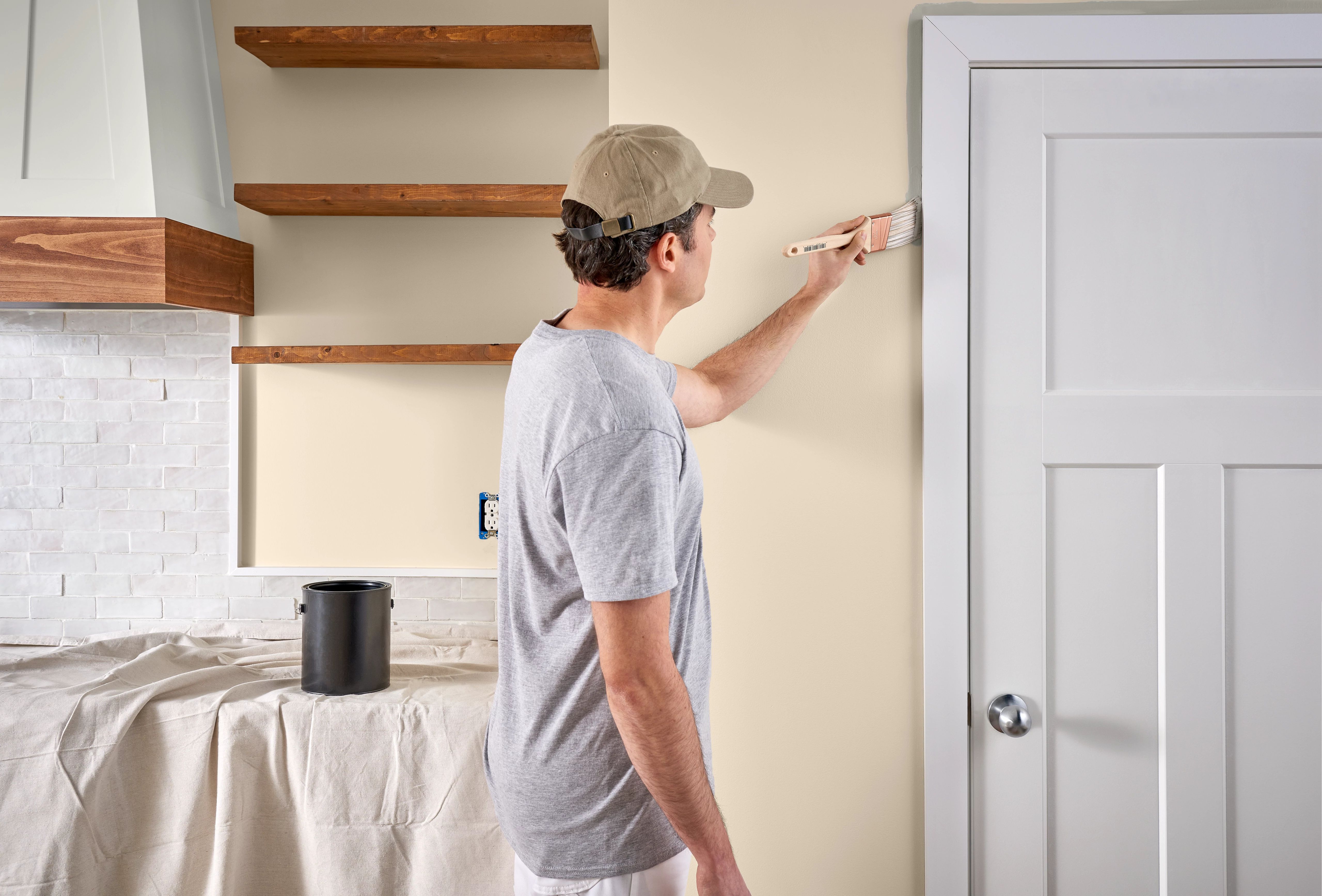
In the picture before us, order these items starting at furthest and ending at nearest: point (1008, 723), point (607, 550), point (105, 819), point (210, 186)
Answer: point (210, 186)
point (105, 819)
point (1008, 723)
point (607, 550)

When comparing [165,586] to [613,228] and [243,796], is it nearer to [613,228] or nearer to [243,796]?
[243,796]

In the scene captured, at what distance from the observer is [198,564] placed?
244 cm

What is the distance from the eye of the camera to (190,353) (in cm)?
244

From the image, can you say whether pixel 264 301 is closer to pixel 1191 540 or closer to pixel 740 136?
pixel 740 136

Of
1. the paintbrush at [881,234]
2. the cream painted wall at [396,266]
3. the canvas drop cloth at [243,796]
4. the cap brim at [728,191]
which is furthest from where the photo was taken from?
the cream painted wall at [396,266]

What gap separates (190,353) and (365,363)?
0.60m

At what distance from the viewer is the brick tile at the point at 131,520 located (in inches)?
96.3

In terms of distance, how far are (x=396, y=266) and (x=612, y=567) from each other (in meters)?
1.81

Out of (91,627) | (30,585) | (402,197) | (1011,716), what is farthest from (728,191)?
(30,585)

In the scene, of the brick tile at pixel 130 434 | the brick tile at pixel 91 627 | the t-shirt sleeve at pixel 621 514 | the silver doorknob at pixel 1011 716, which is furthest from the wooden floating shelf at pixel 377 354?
the silver doorknob at pixel 1011 716

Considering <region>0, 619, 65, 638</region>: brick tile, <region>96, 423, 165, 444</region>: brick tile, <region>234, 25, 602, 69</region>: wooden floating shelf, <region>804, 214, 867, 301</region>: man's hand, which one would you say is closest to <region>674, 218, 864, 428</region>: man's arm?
<region>804, 214, 867, 301</region>: man's hand

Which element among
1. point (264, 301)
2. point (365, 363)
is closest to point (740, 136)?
point (365, 363)

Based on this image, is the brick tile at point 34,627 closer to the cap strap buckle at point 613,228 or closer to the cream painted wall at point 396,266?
the cream painted wall at point 396,266

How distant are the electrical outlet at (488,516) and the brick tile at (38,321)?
1.45 meters
